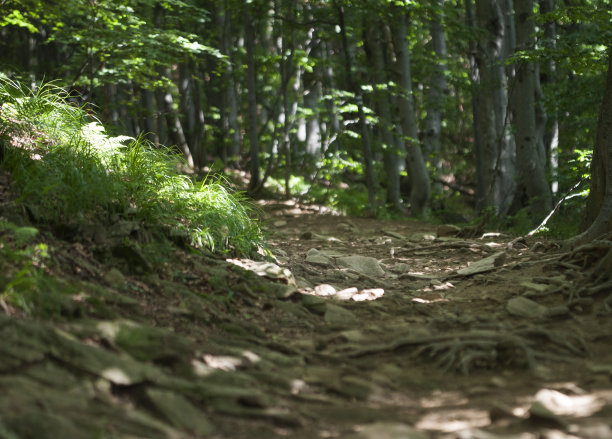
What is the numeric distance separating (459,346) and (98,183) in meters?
3.22

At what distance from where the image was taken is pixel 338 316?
177 inches

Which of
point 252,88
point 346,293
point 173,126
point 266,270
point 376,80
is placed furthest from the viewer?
point 173,126

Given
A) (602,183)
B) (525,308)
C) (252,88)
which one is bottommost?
(525,308)

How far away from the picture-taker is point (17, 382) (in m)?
2.29

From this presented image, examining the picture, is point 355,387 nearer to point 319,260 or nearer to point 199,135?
point 319,260

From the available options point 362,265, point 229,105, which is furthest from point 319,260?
point 229,105

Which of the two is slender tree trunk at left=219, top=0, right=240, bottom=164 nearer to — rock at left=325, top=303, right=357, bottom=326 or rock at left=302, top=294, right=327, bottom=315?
rock at left=302, top=294, right=327, bottom=315

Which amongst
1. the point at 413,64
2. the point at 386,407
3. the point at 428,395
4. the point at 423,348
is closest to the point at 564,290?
the point at 423,348

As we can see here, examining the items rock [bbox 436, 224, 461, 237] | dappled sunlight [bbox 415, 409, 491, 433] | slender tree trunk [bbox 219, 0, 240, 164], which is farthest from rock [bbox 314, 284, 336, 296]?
slender tree trunk [bbox 219, 0, 240, 164]

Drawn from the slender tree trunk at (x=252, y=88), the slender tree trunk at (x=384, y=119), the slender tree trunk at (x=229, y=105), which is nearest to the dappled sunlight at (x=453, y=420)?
the slender tree trunk at (x=384, y=119)

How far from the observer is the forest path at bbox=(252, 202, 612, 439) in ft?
8.78

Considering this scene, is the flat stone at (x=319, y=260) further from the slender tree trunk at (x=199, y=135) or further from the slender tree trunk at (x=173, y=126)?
the slender tree trunk at (x=199, y=135)

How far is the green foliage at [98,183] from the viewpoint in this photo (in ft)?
14.3

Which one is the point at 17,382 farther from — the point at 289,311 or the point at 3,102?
the point at 3,102
